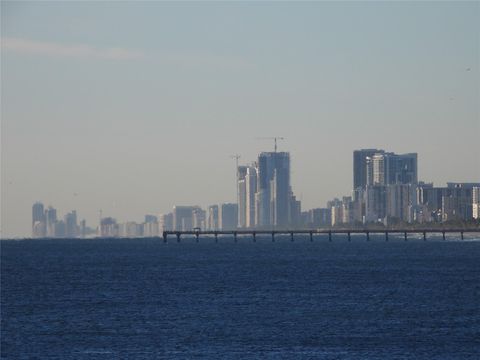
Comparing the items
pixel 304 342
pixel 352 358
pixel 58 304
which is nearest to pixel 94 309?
pixel 58 304

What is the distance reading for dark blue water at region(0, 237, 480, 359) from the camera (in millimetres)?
71625

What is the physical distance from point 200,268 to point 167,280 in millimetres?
32474

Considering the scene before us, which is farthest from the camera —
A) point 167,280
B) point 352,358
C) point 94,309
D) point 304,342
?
point 167,280

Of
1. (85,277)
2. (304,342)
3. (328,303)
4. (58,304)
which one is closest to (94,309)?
(58,304)

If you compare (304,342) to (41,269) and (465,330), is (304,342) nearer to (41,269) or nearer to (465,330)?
(465,330)

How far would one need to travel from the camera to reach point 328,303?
100125 millimetres

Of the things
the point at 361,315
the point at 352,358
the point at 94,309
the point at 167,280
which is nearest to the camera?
the point at 352,358

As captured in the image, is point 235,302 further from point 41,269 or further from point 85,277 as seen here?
point 41,269

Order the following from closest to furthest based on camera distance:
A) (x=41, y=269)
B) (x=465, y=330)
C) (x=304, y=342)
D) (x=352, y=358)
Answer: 1. (x=352, y=358)
2. (x=304, y=342)
3. (x=465, y=330)
4. (x=41, y=269)

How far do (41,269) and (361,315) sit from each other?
89.2 metres

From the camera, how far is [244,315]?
9006 cm

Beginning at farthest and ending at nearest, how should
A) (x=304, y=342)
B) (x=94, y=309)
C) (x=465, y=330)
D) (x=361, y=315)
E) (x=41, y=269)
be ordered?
(x=41, y=269) → (x=94, y=309) → (x=361, y=315) → (x=465, y=330) → (x=304, y=342)

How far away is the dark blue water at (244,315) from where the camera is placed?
71625 mm

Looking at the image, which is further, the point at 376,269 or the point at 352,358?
the point at 376,269
